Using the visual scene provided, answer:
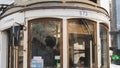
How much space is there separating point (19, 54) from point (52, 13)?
54.8 inches

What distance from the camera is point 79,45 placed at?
851cm

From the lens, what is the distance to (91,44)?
343 inches

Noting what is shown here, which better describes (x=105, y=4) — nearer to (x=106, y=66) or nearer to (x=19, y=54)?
(x=106, y=66)

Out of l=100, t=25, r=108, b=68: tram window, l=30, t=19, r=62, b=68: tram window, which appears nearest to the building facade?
l=30, t=19, r=62, b=68: tram window

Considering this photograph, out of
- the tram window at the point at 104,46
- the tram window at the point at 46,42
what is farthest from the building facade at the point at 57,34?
the tram window at the point at 104,46

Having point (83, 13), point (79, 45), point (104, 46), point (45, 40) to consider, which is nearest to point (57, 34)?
point (45, 40)

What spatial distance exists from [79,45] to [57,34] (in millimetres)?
608

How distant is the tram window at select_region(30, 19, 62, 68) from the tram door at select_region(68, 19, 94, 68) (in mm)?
301

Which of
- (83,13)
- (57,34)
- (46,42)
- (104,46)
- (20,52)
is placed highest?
(83,13)

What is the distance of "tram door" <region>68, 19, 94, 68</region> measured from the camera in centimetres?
843

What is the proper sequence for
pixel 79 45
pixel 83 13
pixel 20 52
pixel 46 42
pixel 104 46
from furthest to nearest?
pixel 104 46 → pixel 20 52 → pixel 83 13 → pixel 79 45 → pixel 46 42

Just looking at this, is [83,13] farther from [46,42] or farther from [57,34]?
[46,42]

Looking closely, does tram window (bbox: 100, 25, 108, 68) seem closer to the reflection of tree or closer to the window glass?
the reflection of tree

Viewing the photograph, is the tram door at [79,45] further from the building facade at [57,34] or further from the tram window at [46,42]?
the tram window at [46,42]
